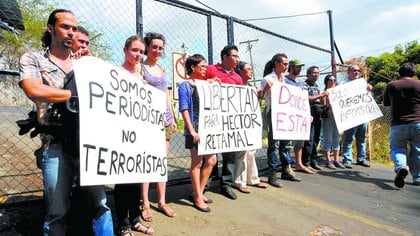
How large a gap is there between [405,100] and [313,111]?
4.74 ft

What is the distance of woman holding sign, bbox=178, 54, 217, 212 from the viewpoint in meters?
4.06

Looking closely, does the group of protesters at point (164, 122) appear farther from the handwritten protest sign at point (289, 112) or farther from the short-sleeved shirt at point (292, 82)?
the handwritten protest sign at point (289, 112)

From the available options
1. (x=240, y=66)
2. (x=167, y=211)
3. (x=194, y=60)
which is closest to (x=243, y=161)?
(x=240, y=66)

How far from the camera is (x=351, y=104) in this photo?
6715mm

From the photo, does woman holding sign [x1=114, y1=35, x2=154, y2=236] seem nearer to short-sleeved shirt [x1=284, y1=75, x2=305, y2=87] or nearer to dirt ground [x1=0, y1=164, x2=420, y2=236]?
dirt ground [x1=0, y1=164, x2=420, y2=236]

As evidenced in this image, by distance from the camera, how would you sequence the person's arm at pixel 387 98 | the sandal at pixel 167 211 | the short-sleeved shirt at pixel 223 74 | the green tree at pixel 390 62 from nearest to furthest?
the sandal at pixel 167 211 → the short-sleeved shirt at pixel 223 74 → the person's arm at pixel 387 98 → the green tree at pixel 390 62

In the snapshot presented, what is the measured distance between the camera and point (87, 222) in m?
3.19

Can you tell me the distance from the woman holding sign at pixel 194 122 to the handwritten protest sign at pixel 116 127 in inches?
33.4

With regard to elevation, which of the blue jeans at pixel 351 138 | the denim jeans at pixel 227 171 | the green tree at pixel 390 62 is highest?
the green tree at pixel 390 62

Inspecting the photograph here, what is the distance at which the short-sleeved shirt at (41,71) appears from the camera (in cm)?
236

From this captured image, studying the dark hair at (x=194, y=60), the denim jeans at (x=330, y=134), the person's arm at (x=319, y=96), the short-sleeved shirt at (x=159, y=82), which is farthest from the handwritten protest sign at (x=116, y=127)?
the denim jeans at (x=330, y=134)

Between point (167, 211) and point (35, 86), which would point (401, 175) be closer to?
point (167, 211)

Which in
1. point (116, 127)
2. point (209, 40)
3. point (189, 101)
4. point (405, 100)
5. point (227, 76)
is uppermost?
point (209, 40)

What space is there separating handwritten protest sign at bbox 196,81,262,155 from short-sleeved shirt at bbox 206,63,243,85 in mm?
139
